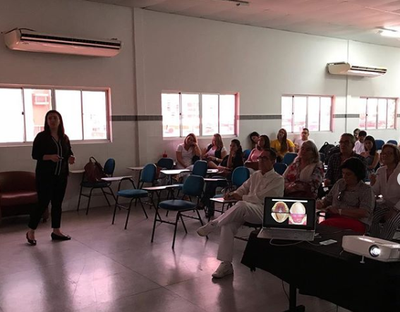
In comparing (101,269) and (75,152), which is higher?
(75,152)

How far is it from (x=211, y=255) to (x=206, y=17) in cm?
547

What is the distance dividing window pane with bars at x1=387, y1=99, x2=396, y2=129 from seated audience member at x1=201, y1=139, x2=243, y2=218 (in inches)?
301

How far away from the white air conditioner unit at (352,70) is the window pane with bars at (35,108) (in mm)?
7061

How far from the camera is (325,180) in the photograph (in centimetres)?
491

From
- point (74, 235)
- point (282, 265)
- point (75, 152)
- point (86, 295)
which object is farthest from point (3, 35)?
point (282, 265)

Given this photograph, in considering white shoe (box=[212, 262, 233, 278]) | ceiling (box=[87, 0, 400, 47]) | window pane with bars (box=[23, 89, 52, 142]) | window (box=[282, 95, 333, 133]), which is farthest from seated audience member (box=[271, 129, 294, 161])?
white shoe (box=[212, 262, 233, 278])

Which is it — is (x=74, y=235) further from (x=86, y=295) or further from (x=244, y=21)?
(x=244, y=21)

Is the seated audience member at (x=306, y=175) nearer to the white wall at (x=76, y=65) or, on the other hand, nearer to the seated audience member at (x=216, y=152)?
the seated audience member at (x=216, y=152)

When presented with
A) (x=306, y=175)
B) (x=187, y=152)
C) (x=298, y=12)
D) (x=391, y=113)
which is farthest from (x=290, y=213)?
(x=391, y=113)

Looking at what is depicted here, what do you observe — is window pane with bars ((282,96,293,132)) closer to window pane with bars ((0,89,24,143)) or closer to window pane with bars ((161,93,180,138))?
window pane with bars ((161,93,180,138))

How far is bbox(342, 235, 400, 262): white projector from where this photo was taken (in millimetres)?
2273

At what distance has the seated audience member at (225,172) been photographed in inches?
247

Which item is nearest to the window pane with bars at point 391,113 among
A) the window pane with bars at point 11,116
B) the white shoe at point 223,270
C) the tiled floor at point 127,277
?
the tiled floor at point 127,277

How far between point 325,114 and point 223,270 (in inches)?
318
